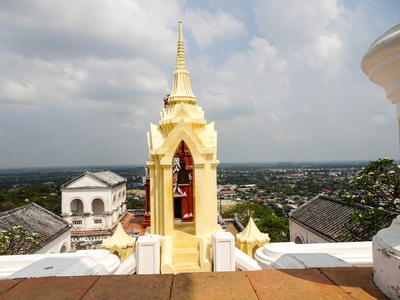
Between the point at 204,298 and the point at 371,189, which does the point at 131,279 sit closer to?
the point at 204,298

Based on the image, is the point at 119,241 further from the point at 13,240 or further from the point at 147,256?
the point at 13,240

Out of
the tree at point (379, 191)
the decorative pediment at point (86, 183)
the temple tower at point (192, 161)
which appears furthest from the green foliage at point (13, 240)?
the decorative pediment at point (86, 183)

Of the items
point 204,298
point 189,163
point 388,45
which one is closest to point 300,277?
point 204,298

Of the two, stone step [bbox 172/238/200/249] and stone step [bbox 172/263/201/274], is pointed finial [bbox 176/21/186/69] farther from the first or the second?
stone step [bbox 172/263/201/274]

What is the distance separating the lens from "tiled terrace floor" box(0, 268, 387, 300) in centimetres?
212

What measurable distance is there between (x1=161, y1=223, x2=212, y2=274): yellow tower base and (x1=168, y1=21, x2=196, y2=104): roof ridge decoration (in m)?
3.65

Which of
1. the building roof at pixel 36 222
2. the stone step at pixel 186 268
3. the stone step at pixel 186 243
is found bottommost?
the building roof at pixel 36 222

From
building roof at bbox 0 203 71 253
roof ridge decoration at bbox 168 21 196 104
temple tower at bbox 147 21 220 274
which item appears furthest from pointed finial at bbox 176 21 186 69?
building roof at bbox 0 203 71 253

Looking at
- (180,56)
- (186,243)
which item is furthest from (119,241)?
(180,56)

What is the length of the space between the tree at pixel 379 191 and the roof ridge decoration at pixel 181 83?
5.18 metres

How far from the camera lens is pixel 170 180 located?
20.8 feet

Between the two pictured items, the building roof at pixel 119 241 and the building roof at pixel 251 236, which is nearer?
the building roof at pixel 119 241

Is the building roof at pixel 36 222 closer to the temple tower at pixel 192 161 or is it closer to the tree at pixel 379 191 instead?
the temple tower at pixel 192 161

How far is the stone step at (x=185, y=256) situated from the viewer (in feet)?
19.4
